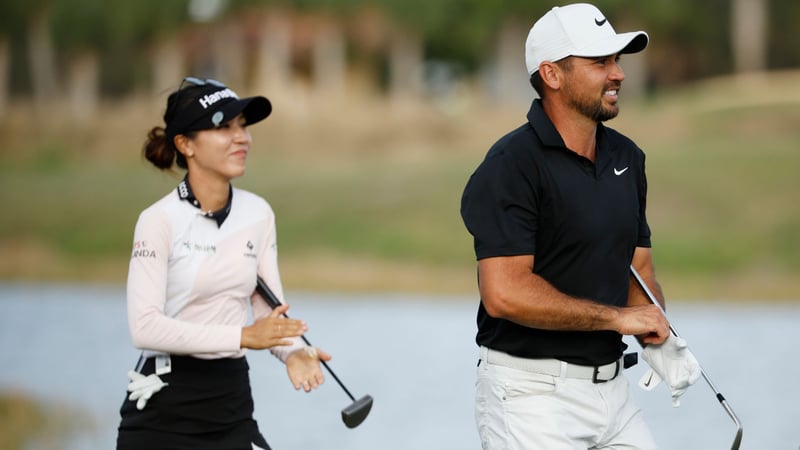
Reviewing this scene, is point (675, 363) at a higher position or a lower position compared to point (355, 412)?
higher

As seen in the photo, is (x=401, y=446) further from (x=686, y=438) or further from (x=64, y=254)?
(x=64, y=254)

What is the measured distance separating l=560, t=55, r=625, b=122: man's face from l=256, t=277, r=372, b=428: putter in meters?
1.14

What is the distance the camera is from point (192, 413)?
4.64 metres

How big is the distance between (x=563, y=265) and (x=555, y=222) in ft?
0.46

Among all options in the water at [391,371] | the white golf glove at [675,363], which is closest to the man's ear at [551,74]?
the white golf glove at [675,363]

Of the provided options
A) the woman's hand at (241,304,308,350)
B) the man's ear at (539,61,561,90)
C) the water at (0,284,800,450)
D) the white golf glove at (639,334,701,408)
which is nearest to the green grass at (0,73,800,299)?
the water at (0,284,800,450)

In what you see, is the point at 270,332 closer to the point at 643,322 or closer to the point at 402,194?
the point at 643,322

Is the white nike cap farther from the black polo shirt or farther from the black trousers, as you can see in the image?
the black trousers

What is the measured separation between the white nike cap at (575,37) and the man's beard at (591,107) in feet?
0.41

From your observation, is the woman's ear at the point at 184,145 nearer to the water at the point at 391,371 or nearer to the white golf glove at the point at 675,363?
the white golf glove at the point at 675,363

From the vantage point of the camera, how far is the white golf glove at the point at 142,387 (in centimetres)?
460

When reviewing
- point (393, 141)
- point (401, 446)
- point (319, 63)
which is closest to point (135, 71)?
point (319, 63)

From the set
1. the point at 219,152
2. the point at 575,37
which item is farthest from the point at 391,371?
the point at 575,37

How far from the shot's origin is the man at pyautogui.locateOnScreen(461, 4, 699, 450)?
4.31 m
